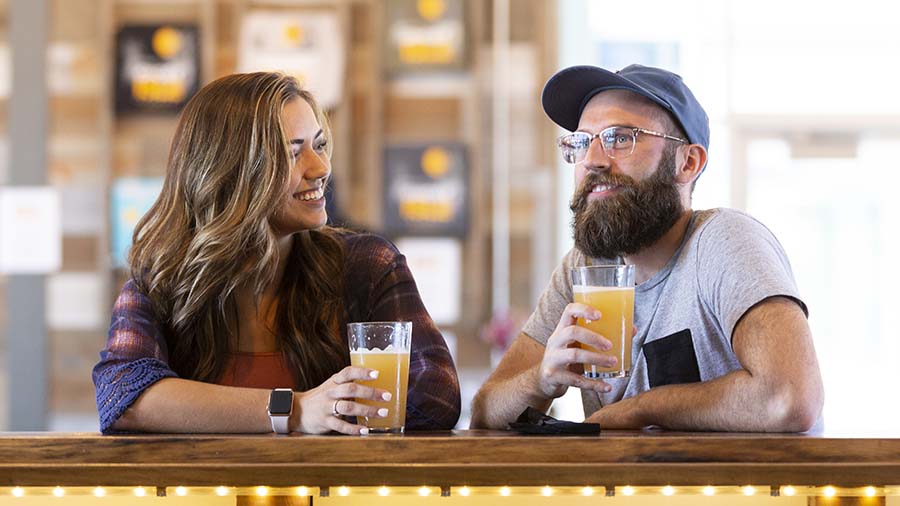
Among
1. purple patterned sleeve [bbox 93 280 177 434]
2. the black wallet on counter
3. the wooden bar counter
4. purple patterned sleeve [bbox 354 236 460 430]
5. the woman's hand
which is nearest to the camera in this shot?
the wooden bar counter

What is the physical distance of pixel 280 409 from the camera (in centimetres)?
184

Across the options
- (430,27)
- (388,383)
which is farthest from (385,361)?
(430,27)

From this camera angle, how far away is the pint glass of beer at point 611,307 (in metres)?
1.84

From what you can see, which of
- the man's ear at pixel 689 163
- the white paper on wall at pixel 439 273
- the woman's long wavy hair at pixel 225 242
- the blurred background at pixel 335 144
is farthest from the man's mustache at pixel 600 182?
the white paper on wall at pixel 439 273

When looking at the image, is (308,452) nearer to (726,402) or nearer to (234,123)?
(726,402)

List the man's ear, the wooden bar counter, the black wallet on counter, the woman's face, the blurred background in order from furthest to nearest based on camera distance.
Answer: the blurred background, the man's ear, the woman's face, the black wallet on counter, the wooden bar counter

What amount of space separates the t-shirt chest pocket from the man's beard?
0.20m

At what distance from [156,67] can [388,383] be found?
425cm

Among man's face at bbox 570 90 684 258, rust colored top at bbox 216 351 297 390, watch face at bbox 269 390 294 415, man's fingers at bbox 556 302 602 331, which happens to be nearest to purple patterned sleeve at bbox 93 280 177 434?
rust colored top at bbox 216 351 297 390

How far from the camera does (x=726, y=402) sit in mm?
1876

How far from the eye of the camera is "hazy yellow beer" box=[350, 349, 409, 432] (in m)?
1.80

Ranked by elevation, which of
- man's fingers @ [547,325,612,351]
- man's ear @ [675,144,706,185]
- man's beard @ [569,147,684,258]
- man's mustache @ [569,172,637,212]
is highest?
man's ear @ [675,144,706,185]

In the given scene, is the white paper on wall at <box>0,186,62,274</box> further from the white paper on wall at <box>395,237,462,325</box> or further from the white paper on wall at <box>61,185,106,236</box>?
the white paper on wall at <box>395,237,462,325</box>

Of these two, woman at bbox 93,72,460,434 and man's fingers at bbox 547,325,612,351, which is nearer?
man's fingers at bbox 547,325,612,351
